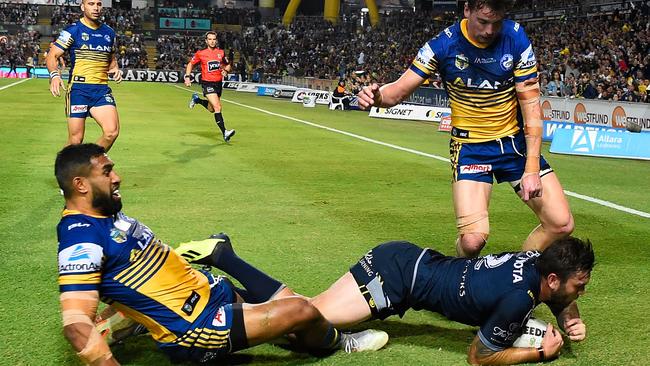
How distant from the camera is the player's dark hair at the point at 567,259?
435cm

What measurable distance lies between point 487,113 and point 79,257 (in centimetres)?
345

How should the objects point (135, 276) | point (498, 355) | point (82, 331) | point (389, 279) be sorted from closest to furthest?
point (82, 331) → point (135, 276) → point (498, 355) → point (389, 279)

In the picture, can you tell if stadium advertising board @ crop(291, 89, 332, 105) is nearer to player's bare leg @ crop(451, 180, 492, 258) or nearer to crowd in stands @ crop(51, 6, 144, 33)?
player's bare leg @ crop(451, 180, 492, 258)

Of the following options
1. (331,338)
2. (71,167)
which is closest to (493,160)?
(331,338)

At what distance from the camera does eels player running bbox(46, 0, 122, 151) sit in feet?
34.0

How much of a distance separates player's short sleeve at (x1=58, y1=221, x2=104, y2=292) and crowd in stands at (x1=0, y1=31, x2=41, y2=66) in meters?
60.7

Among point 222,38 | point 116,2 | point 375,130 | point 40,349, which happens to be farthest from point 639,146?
point 116,2

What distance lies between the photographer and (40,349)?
4.61 m

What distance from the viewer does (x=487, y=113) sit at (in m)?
5.93

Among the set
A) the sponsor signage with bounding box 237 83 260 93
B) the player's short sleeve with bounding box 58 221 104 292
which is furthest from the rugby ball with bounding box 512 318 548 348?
the sponsor signage with bounding box 237 83 260 93

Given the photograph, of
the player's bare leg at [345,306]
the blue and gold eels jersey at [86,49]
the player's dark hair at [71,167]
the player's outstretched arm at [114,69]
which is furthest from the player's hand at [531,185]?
the player's outstretched arm at [114,69]

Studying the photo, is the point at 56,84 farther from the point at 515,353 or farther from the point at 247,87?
the point at 247,87

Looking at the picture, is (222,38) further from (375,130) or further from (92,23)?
(92,23)

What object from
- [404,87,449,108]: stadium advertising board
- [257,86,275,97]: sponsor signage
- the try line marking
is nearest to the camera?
the try line marking
